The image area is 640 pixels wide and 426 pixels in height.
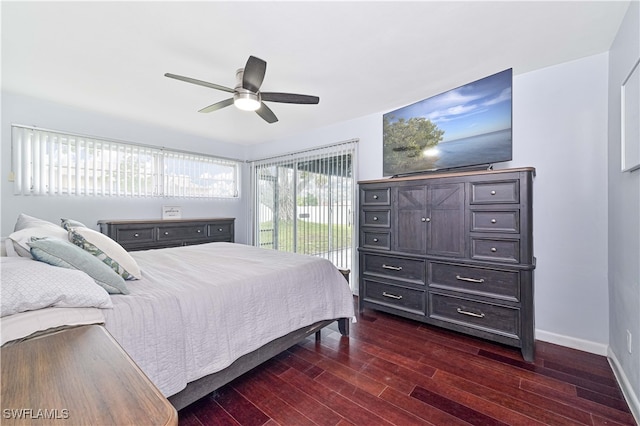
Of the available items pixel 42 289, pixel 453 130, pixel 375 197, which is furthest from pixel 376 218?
pixel 42 289

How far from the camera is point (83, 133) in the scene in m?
3.44

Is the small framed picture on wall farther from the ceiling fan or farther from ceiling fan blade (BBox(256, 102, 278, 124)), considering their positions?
ceiling fan blade (BBox(256, 102, 278, 124))

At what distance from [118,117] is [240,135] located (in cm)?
170

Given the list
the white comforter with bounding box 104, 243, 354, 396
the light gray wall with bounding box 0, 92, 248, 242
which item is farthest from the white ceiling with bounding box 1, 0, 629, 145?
the white comforter with bounding box 104, 243, 354, 396

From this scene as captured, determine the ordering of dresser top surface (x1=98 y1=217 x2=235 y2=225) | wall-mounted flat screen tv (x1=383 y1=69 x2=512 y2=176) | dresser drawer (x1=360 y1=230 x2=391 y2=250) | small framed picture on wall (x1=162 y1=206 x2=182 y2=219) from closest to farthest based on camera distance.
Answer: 1. wall-mounted flat screen tv (x1=383 y1=69 x2=512 y2=176)
2. dresser drawer (x1=360 y1=230 x2=391 y2=250)
3. dresser top surface (x1=98 y1=217 x2=235 y2=225)
4. small framed picture on wall (x1=162 y1=206 x2=182 y2=219)

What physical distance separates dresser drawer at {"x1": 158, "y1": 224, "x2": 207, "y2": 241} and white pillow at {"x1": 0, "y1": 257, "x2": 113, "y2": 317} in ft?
9.13

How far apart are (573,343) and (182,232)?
4.72 metres

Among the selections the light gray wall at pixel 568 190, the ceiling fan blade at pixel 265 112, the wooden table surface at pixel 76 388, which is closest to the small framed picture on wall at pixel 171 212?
the ceiling fan blade at pixel 265 112

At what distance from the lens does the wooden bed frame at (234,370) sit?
1.39 metres

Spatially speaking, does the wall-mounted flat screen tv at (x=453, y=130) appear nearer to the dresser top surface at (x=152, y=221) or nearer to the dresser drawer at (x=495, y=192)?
the dresser drawer at (x=495, y=192)

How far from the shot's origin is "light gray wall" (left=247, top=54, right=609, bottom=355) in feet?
7.17

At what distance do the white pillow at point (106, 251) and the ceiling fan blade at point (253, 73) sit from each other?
4.91 feet

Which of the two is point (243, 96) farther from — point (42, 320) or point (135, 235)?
point (135, 235)

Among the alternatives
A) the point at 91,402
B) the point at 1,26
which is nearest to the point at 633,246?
the point at 91,402
